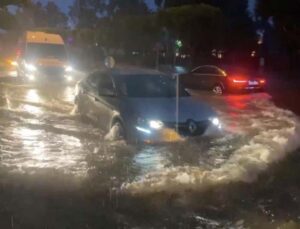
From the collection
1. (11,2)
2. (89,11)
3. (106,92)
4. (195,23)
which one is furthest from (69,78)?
(89,11)

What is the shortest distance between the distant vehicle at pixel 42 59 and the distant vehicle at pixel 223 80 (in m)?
5.50

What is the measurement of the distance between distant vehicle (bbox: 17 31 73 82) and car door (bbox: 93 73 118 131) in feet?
41.0

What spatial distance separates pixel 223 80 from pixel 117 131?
47.5 ft

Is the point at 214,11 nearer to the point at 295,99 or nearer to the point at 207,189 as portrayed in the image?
the point at 295,99

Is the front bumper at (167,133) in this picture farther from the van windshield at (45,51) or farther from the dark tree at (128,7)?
the dark tree at (128,7)

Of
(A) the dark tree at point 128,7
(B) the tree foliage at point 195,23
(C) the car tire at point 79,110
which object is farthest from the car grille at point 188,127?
(A) the dark tree at point 128,7

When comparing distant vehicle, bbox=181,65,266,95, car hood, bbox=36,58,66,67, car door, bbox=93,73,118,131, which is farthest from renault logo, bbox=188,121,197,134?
car hood, bbox=36,58,66,67

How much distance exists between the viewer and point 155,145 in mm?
10227

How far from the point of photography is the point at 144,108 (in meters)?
10.3

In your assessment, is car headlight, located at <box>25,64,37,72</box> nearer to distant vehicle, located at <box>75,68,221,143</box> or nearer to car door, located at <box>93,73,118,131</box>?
distant vehicle, located at <box>75,68,221,143</box>

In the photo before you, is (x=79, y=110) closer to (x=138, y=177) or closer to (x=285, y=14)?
(x=138, y=177)

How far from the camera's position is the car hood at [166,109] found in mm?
10180

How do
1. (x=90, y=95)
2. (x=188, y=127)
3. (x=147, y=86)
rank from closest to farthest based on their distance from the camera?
1. (x=188, y=127)
2. (x=147, y=86)
3. (x=90, y=95)

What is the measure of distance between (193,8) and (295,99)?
1857 centimetres
